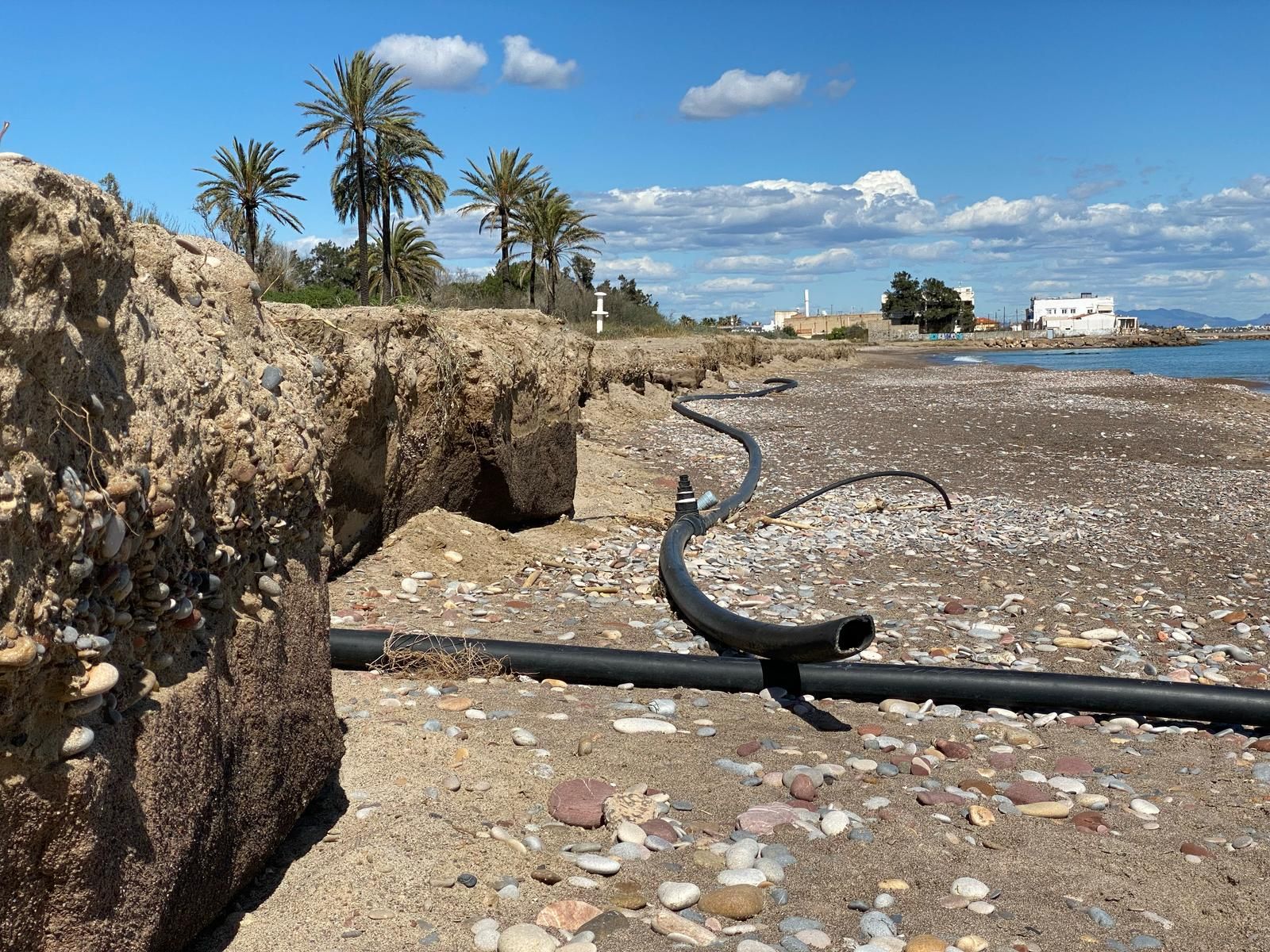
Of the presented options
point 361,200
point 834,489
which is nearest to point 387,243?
point 361,200

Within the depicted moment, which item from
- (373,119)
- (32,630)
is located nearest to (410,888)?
(32,630)

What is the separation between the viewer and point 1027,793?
3547 millimetres

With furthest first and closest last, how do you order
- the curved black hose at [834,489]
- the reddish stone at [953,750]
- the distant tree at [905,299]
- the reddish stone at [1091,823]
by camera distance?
the distant tree at [905,299] → the curved black hose at [834,489] → the reddish stone at [953,750] → the reddish stone at [1091,823]

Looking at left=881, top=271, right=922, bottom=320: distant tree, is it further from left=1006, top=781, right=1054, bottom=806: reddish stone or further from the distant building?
left=1006, top=781, right=1054, bottom=806: reddish stone

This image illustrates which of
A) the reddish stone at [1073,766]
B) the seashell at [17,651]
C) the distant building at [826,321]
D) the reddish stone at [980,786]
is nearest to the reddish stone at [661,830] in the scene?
the reddish stone at [980,786]

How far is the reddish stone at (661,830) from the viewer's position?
3064 mm

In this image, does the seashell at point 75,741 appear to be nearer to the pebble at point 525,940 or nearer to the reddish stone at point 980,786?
the pebble at point 525,940

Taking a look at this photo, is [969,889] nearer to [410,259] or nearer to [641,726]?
[641,726]

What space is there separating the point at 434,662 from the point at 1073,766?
2.48m

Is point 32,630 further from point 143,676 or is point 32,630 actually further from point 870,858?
point 870,858

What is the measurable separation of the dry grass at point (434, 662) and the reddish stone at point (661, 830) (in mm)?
1443

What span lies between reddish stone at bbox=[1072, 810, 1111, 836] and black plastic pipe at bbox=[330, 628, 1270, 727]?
0.92m

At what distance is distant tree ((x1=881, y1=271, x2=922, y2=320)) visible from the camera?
114438 millimetres

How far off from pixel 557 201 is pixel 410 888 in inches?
1631
